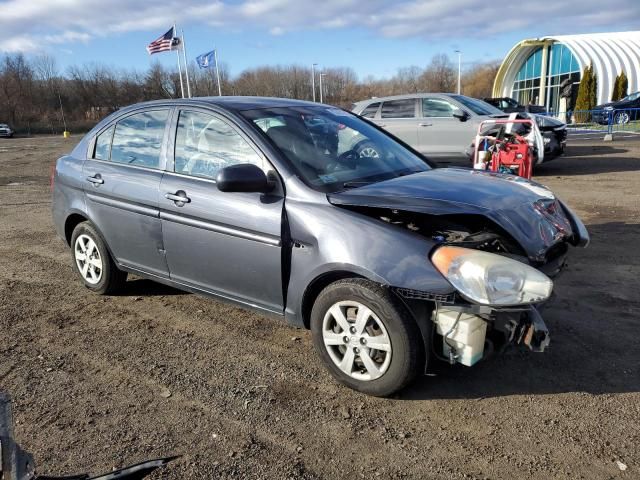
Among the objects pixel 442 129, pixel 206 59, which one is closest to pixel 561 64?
pixel 206 59

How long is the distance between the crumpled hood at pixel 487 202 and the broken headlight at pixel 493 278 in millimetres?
259

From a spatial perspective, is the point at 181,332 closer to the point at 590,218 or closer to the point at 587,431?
the point at 587,431

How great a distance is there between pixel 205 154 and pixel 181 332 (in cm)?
141

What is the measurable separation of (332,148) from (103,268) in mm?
2429

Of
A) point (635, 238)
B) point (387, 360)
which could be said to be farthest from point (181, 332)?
point (635, 238)

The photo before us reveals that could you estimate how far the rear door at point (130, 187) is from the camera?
13.7ft

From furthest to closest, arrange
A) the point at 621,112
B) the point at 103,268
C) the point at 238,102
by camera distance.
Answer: the point at 621,112 → the point at 103,268 → the point at 238,102

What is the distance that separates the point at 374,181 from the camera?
3.69 meters

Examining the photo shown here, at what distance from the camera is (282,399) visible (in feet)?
10.5

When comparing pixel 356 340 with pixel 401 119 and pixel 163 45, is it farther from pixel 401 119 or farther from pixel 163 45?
pixel 163 45

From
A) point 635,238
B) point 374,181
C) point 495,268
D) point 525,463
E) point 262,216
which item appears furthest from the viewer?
point 635,238

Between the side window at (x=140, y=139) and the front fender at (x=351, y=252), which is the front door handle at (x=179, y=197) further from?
the front fender at (x=351, y=252)

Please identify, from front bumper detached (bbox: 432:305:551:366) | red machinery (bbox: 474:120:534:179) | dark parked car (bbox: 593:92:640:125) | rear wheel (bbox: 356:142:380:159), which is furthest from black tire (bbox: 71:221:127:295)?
dark parked car (bbox: 593:92:640:125)

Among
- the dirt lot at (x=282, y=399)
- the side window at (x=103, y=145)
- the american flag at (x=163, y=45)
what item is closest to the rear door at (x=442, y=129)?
the dirt lot at (x=282, y=399)
